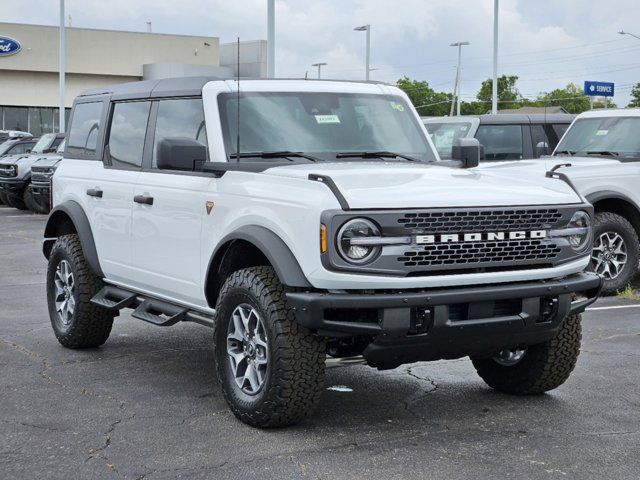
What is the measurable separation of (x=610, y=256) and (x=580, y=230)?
214 inches

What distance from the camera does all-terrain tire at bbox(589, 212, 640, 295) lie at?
10.9m

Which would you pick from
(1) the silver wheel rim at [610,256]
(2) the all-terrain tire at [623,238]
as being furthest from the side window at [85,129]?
(1) the silver wheel rim at [610,256]

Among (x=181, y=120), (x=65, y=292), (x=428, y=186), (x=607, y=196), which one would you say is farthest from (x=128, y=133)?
(x=607, y=196)

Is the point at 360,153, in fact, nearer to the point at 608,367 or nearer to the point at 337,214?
the point at 337,214

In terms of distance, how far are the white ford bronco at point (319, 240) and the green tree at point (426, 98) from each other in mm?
98501

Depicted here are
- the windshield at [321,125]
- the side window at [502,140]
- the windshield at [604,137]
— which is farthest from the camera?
the side window at [502,140]

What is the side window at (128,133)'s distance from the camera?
24.4 feet

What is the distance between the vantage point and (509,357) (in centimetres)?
661

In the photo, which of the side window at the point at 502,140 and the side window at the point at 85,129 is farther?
the side window at the point at 502,140

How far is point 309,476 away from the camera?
4.91m

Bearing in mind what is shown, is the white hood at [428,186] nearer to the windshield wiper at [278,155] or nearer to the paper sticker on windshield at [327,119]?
the windshield wiper at [278,155]

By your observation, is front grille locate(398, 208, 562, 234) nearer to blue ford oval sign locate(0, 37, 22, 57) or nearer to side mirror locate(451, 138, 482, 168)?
side mirror locate(451, 138, 482, 168)

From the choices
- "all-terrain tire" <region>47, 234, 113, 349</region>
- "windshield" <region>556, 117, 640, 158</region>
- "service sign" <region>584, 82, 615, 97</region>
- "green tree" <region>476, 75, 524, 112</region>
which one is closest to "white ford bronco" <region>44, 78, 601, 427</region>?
"all-terrain tire" <region>47, 234, 113, 349</region>

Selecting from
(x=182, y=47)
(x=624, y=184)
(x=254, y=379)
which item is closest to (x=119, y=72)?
(x=182, y=47)
